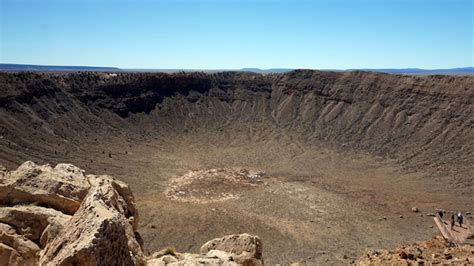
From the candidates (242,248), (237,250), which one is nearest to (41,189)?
(237,250)

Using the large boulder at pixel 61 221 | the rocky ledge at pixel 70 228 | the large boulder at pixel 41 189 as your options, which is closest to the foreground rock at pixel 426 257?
the rocky ledge at pixel 70 228

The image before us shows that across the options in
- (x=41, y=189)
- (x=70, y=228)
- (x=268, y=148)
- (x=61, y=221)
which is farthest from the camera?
(x=268, y=148)

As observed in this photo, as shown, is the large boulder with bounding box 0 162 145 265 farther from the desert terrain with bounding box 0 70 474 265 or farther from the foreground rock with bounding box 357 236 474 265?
the desert terrain with bounding box 0 70 474 265

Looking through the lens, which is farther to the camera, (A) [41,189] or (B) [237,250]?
(B) [237,250]

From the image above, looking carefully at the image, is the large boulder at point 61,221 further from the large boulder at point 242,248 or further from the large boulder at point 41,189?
the large boulder at point 242,248

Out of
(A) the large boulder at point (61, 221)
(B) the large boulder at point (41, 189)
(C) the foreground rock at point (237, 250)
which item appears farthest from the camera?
(C) the foreground rock at point (237, 250)

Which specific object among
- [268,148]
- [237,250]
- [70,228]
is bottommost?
[268,148]

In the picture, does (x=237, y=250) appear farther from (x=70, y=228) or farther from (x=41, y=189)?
(x=70, y=228)
